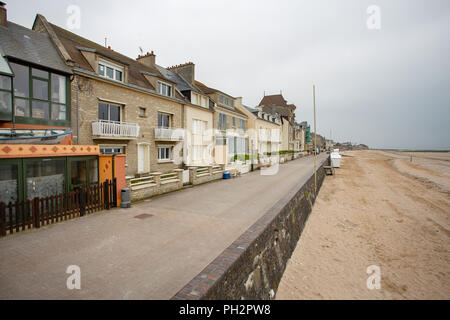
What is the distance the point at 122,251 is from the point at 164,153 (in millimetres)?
13380

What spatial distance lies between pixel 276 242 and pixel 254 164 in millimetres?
18263

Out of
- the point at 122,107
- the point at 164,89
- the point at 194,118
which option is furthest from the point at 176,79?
the point at 122,107

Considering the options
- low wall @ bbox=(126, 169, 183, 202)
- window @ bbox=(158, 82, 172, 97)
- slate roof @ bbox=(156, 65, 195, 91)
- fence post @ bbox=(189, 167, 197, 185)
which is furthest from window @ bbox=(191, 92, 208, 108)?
low wall @ bbox=(126, 169, 183, 202)

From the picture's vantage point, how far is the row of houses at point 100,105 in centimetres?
948

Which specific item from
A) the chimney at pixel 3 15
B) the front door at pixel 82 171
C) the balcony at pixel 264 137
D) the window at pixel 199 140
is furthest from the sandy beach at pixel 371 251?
the balcony at pixel 264 137

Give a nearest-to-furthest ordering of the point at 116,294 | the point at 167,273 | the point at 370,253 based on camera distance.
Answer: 1. the point at 116,294
2. the point at 167,273
3. the point at 370,253

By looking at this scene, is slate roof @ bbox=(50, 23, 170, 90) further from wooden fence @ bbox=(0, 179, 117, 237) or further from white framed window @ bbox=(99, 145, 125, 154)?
wooden fence @ bbox=(0, 179, 117, 237)

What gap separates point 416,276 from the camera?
7.01 meters

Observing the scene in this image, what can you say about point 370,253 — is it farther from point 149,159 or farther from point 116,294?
point 149,159

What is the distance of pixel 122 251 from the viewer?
5.62 m

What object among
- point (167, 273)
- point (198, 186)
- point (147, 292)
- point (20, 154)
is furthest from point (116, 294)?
point (198, 186)

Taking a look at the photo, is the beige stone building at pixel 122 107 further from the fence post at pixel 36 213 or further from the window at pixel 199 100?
the fence post at pixel 36 213

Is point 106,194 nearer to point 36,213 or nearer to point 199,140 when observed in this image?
point 36,213

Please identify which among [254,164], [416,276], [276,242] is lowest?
[416,276]
